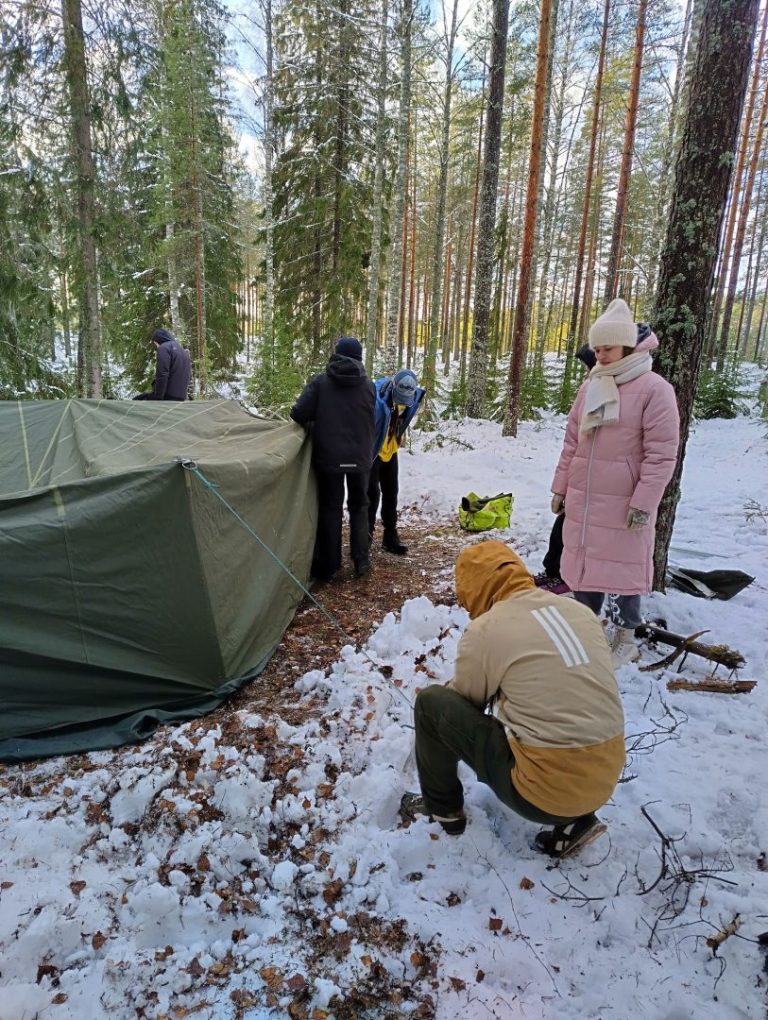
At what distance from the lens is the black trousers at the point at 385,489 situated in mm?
5238

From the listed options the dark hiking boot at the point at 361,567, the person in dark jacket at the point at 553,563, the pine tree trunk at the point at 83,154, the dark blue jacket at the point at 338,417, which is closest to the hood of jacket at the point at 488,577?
the person in dark jacket at the point at 553,563

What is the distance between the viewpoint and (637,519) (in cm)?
291

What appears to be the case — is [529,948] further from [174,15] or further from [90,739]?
[174,15]

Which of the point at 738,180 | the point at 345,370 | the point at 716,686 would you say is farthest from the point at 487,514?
the point at 738,180

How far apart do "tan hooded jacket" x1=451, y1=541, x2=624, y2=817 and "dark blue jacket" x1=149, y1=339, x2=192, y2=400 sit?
19.0 feet

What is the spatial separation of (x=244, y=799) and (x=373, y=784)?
0.56 m

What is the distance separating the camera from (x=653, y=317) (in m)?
3.73

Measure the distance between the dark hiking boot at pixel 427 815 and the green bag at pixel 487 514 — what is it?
3.66 meters

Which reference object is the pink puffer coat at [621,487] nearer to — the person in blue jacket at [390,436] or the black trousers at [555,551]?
the black trousers at [555,551]

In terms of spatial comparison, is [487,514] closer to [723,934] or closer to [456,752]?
[456,752]

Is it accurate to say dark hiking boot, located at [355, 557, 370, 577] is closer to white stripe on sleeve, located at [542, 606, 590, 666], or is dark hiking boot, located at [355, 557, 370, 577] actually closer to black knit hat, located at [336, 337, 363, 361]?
black knit hat, located at [336, 337, 363, 361]

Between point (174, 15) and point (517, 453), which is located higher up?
point (174, 15)

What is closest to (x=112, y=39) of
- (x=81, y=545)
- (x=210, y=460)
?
(x=210, y=460)

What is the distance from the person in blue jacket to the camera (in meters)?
4.97
